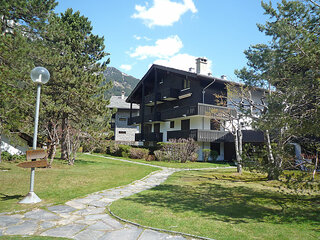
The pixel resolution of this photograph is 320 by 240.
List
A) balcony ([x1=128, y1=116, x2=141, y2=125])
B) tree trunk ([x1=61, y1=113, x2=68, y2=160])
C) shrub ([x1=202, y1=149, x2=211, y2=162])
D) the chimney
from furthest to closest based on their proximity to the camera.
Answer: balcony ([x1=128, y1=116, x2=141, y2=125]) < the chimney < shrub ([x1=202, y1=149, x2=211, y2=162]) < tree trunk ([x1=61, y1=113, x2=68, y2=160])

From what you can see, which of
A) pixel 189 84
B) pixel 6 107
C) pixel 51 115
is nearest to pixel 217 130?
pixel 189 84

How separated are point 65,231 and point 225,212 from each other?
3.64m

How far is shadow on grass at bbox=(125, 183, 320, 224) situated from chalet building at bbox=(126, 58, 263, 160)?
38.1 feet

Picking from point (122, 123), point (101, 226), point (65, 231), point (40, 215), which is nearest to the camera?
point (65, 231)

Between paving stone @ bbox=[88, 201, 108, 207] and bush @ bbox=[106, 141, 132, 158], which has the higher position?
bush @ bbox=[106, 141, 132, 158]

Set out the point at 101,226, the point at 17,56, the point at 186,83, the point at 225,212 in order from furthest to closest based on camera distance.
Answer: the point at 186,83 < the point at 17,56 < the point at 225,212 < the point at 101,226

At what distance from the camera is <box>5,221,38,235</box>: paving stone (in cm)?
417

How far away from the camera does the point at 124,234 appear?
4227 mm

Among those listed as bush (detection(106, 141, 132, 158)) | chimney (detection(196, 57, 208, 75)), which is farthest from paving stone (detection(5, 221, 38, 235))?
chimney (detection(196, 57, 208, 75))

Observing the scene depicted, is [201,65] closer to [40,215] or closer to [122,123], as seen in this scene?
[122,123]

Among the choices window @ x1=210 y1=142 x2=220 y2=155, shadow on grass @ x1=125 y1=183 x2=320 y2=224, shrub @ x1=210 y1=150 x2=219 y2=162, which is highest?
window @ x1=210 y1=142 x2=220 y2=155

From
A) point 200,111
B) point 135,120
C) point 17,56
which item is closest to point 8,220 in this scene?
point 17,56

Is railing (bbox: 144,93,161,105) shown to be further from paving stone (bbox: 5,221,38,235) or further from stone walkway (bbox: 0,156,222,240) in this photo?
paving stone (bbox: 5,221,38,235)

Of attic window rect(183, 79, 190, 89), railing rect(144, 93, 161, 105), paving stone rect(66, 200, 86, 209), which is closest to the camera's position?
paving stone rect(66, 200, 86, 209)
